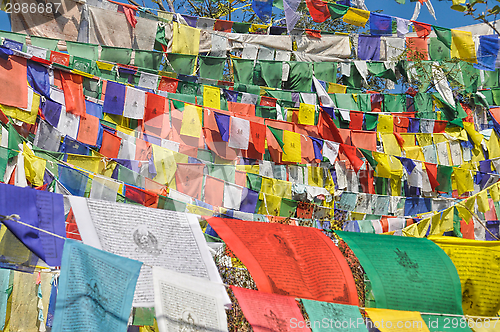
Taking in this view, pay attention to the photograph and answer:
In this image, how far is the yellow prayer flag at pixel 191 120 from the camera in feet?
27.5

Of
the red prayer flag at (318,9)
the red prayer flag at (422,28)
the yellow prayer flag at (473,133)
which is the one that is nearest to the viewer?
the red prayer flag at (318,9)

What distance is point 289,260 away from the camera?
162 inches

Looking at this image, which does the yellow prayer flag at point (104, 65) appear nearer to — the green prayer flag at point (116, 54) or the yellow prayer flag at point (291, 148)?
the green prayer flag at point (116, 54)

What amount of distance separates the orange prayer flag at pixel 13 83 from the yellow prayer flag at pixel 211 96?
4291mm

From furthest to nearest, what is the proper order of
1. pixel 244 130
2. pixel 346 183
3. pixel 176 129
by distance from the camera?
pixel 346 183 → pixel 244 130 → pixel 176 129

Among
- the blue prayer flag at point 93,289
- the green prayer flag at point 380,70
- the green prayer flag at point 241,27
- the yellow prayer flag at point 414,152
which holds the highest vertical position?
the green prayer flag at point 241,27

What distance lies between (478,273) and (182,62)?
26.3ft

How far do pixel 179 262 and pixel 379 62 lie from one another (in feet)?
35.0

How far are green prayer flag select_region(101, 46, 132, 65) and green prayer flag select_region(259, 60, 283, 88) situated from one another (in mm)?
3731

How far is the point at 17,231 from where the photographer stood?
116 inches

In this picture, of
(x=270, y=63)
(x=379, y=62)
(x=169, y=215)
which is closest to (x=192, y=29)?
(x=270, y=63)

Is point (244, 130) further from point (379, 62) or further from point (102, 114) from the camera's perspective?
point (379, 62)

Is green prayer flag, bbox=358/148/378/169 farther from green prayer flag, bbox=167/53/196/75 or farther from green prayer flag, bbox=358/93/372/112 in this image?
green prayer flag, bbox=167/53/196/75

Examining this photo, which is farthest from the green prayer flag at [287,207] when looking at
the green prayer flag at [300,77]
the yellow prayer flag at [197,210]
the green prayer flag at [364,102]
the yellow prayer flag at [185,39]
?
the green prayer flag at [364,102]
